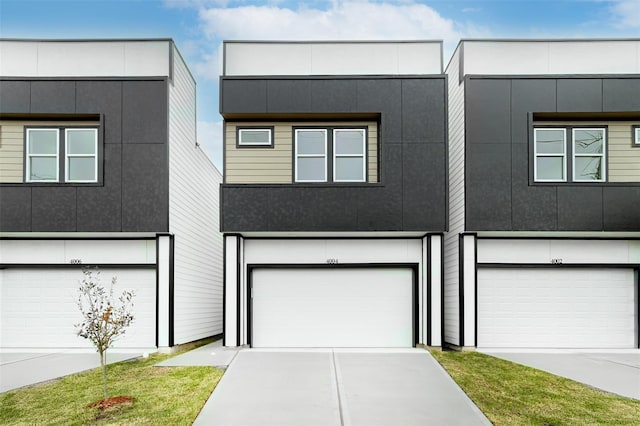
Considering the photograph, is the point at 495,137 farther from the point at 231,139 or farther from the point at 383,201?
the point at 231,139

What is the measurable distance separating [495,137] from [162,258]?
26.9 ft

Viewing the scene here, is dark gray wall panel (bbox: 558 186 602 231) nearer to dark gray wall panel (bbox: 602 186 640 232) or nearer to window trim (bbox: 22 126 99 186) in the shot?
dark gray wall panel (bbox: 602 186 640 232)

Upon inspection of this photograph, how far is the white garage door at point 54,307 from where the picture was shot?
35.8 feet

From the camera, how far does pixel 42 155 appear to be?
1095cm

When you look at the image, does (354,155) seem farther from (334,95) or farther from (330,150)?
(334,95)

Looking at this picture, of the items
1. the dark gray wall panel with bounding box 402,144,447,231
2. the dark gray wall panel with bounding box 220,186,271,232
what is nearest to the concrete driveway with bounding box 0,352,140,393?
the dark gray wall panel with bounding box 220,186,271,232

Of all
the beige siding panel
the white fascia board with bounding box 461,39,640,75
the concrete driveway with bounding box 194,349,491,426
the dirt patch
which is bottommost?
the concrete driveway with bounding box 194,349,491,426

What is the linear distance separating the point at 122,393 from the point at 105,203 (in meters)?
4.76

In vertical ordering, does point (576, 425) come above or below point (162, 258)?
below

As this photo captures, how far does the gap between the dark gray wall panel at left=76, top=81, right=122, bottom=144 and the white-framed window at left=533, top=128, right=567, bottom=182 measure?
9.69m

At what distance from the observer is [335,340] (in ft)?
35.8

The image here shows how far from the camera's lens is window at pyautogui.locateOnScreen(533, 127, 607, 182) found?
35.7 ft

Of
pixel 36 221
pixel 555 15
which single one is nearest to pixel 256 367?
pixel 36 221

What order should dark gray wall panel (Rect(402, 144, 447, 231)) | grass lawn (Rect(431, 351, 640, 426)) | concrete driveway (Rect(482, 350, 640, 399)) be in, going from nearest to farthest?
grass lawn (Rect(431, 351, 640, 426)) → concrete driveway (Rect(482, 350, 640, 399)) → dark gray wall panel (Rect(402, 144, 447, 231))
